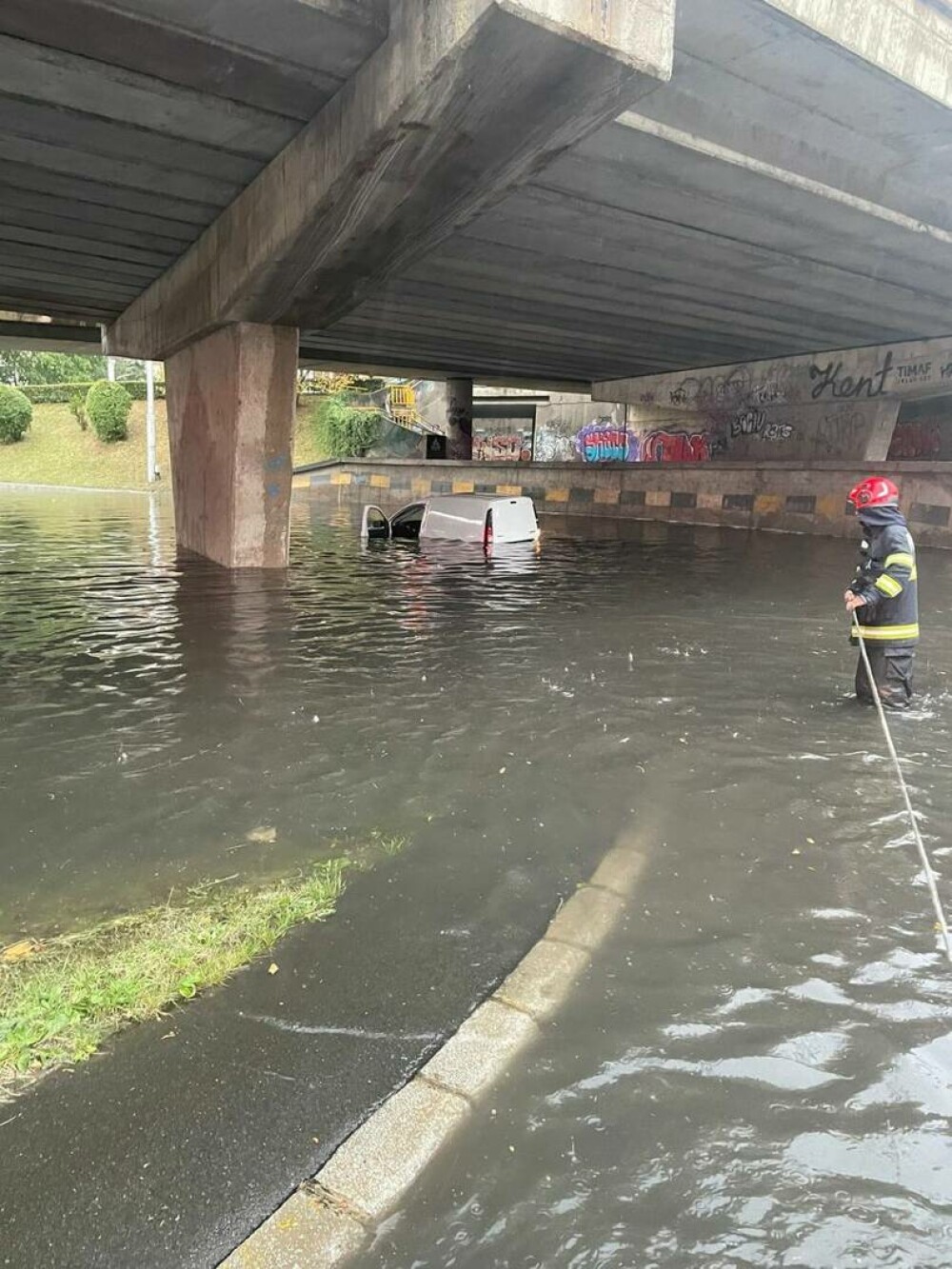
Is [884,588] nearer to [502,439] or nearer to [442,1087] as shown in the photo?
[442,1087]

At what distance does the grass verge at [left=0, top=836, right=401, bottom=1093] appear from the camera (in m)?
2.99

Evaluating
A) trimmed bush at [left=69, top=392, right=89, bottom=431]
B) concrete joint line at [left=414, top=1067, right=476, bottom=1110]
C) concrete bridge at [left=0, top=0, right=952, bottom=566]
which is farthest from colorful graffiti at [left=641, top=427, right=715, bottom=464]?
trimmed bush at [left=69, top=392, right=89, bottom=431]

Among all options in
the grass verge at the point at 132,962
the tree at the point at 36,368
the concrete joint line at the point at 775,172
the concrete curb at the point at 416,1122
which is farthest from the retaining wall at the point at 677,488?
the tree at the point at 36,368

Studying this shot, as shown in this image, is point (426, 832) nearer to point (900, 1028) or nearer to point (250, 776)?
point (250, 776)

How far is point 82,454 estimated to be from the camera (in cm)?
4591

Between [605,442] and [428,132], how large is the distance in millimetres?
31909

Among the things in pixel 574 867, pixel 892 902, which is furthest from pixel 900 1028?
pixel 574 867

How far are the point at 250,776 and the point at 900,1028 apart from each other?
3991mm

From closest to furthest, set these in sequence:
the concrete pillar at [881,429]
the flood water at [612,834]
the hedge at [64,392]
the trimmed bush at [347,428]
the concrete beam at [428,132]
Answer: the flood water at [612,834] → the concrete beam at [428,132] → the concrete pillar at [881,429] → the trimmed bush at [347,428] → the hedge at [64,392]

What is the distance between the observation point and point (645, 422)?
34750 millimetres

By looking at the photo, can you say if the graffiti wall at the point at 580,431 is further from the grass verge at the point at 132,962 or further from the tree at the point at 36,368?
the tree at the point at 36,368

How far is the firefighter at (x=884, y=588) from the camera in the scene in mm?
6789

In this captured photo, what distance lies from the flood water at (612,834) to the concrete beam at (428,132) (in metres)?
4.42

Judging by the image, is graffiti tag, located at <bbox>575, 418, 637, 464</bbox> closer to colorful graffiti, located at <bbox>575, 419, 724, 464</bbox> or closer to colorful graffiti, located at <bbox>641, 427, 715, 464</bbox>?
colorful graffiti, located at <bbox>575, 419, 724, 464</bbox>
